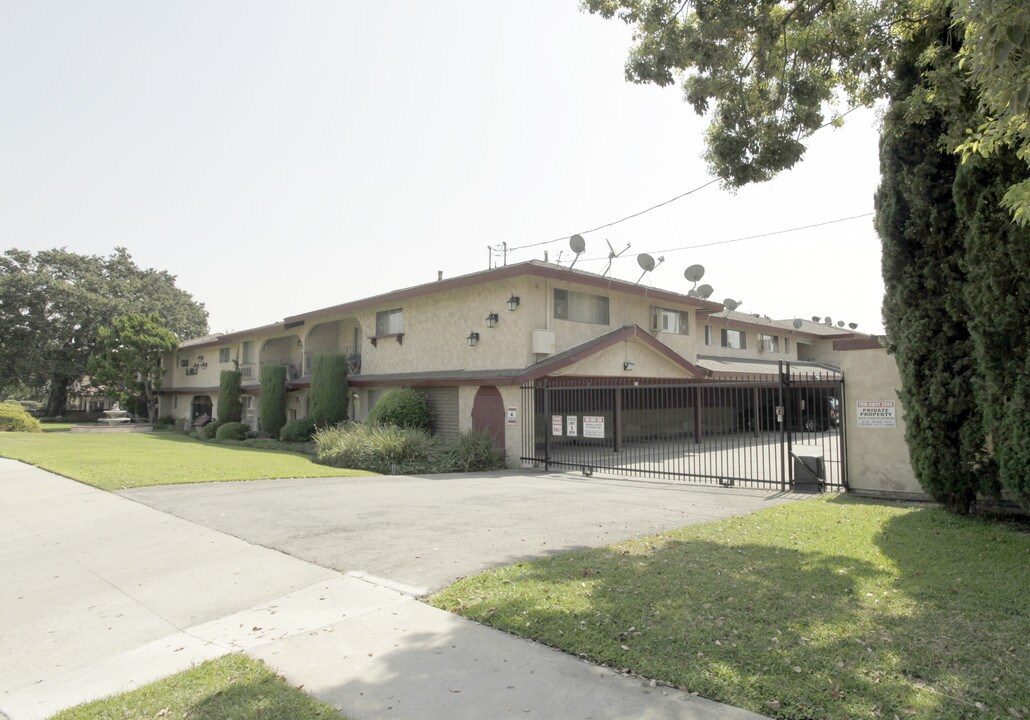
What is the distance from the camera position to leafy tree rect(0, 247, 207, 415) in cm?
4122

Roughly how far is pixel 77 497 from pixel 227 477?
2.78 m

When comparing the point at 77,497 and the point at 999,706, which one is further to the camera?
the point at 77,497

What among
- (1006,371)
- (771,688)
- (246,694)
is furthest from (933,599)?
(246,694)

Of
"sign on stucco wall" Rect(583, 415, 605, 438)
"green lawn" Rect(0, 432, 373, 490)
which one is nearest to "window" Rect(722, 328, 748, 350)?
"sign on stucco wall" Rect(583, 415, 605, 438)

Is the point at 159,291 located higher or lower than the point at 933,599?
higher

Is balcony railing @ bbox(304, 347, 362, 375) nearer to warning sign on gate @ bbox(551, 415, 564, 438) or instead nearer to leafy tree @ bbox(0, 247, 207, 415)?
warning sign on gate @ bbox(551, 415, 564, 438)

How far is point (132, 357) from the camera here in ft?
119

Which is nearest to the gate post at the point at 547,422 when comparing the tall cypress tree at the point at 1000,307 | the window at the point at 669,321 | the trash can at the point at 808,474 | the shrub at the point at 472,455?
the shrub at the point at 472,455

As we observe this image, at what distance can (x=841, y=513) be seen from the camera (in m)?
8.36

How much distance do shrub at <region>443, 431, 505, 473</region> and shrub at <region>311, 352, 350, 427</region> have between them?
7840mm

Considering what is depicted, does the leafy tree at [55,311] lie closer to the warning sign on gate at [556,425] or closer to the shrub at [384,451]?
the shrub at [384,451]

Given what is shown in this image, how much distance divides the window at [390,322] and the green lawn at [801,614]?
1687 cm

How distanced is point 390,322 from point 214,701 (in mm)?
20074

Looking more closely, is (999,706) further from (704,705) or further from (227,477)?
(227,477)
